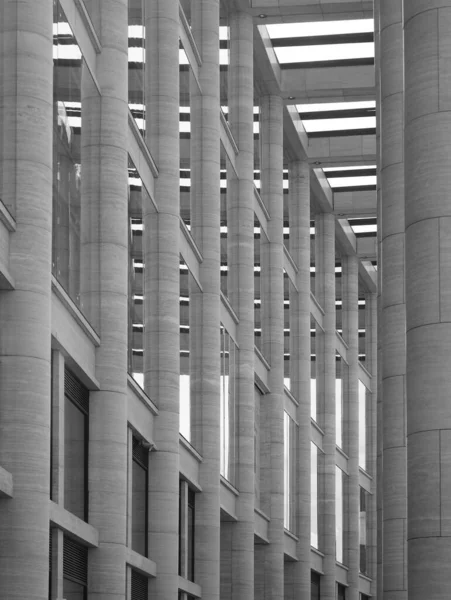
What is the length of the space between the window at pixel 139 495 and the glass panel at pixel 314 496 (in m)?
26.2

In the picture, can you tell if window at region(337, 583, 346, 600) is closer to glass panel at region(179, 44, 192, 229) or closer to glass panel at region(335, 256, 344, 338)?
glass panel at region(335, 256, 344, 338)

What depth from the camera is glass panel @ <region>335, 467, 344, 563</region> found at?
211 feet

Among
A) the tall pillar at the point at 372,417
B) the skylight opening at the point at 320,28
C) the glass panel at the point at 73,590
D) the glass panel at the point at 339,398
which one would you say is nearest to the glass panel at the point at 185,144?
the skylight opening at the point at 320,28

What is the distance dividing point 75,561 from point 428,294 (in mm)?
11535

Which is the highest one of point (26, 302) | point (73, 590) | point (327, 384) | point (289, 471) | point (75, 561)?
point (327, 384)

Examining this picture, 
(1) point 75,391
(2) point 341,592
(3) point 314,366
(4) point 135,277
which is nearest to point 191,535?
(4) point 135,277

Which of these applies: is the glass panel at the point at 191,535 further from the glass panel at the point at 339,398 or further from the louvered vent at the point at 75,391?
the glass panel at the point at 339,398

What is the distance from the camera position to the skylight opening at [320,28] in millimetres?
47719

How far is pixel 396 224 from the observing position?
29.4 meters

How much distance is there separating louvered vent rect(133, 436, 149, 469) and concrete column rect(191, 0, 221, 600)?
5.56 m

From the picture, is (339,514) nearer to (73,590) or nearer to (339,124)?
(339,124)

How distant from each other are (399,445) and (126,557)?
249 inches

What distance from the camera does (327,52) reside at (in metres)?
49.7

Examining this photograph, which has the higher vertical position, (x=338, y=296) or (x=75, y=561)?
(x=338, y=296)
